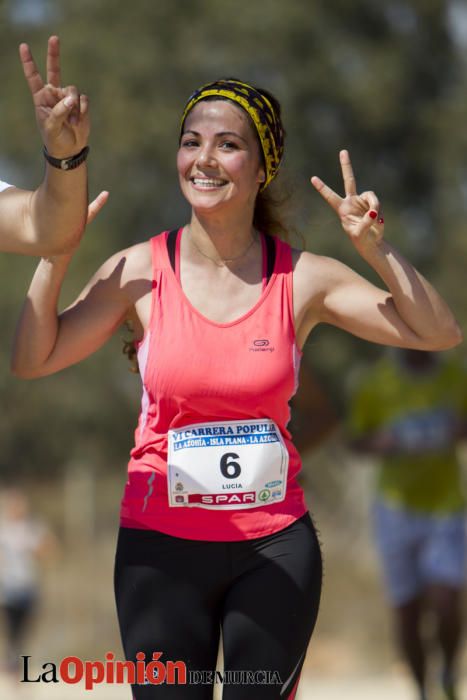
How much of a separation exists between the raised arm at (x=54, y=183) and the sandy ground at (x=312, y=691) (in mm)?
6023

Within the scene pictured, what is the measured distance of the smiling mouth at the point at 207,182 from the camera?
146 inches

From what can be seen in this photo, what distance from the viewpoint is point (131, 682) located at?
3492 mm

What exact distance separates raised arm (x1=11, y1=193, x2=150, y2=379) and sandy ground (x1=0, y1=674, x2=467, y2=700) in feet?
17.6

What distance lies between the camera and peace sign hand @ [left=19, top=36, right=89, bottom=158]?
2.99 metres

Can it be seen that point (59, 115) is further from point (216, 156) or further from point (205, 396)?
point (205, 396)

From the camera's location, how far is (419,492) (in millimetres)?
7496

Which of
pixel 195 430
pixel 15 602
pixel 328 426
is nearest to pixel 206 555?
pixel 195 430

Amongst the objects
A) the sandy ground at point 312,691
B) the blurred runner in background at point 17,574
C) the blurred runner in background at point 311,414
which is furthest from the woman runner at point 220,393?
the blurred runner in background at point 17,574

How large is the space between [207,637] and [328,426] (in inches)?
75.1

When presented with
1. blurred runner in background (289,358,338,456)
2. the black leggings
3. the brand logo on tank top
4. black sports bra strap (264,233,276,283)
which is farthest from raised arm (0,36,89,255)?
blurred runner in background (289,358,338,456)

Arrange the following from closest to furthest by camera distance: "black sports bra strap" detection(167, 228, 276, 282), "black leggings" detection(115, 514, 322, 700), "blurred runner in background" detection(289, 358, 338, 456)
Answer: "black leggings" detection(115, 514, 322, 700) < "black sports bra strap" detection(167, 228, 276, 282) < "blurred runner in background" detection(289, 358, 338, 456)

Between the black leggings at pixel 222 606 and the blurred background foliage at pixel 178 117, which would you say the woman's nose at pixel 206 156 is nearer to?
the black leggings at pixel 222 606

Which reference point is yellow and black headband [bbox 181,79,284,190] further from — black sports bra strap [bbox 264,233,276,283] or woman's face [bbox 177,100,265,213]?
black sports bra strap [bbox 264,233,276,283]

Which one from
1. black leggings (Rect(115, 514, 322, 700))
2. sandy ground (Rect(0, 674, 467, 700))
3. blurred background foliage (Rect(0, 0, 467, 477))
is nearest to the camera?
black leggings (Rect(115, 514, 322, 700))
